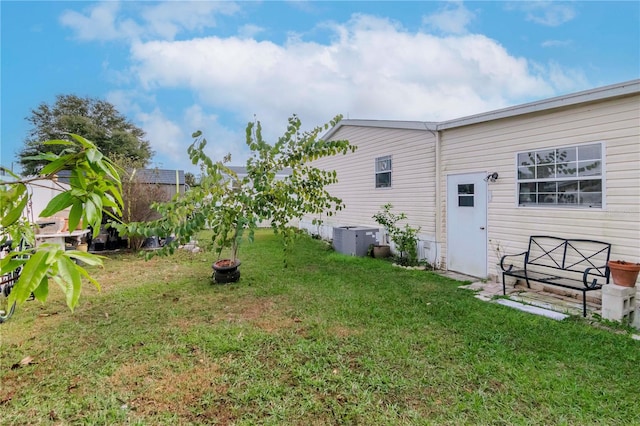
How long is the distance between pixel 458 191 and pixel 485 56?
170 inches

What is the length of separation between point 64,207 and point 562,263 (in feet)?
20.6

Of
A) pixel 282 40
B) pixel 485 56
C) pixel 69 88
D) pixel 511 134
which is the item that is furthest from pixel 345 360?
pixel 69 88

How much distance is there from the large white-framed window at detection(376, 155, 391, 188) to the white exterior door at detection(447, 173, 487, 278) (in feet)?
6.42

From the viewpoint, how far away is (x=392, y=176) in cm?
849

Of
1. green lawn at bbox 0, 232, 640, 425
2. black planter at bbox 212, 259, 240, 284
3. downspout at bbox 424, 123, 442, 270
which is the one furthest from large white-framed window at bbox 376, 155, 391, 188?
black planter at bbox 212, 259, 240, 284

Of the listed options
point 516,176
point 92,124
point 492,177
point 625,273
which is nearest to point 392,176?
point 492,177

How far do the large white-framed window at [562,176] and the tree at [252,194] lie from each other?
3387 mm

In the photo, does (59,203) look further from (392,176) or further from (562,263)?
(392,176)

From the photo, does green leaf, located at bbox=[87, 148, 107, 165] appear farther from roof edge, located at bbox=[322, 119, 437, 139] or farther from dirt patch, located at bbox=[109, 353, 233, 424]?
roof edge, located at bbox=[322, 119, 437, 139]

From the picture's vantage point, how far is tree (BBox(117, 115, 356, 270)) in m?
3.63

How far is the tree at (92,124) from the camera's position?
25328mm

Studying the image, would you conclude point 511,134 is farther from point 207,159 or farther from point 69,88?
point 69,88

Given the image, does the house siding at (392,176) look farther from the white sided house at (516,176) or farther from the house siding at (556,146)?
the house siding at (556,146)

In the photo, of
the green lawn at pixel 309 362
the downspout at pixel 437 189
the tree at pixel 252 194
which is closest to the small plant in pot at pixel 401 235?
the downspout at pixel 437 189
